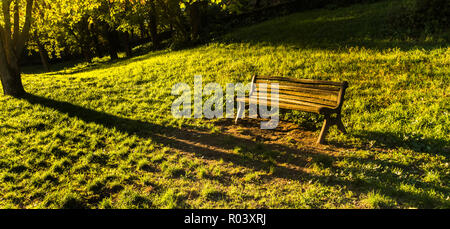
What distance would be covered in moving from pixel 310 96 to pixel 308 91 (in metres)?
0.15

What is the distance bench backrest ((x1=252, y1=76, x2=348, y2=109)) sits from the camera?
201 inches

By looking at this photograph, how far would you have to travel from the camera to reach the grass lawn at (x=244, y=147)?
3818 millimetres

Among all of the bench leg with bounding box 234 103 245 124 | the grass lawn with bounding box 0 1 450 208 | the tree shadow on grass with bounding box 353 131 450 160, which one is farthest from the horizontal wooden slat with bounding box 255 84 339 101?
the tree shadow on grass with bounding box 353 131 450 160

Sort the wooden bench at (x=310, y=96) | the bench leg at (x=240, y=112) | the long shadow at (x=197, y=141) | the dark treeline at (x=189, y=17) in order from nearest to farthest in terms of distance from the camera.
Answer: the long shadow at (x=197, y=141) → the wooden bench at (x=310, y=96) → the bench leg at (x=240, y=112) → the dark treeline at (x=189, y=17)

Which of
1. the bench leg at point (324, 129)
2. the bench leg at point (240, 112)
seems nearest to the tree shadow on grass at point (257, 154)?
the bench leg at point (324, 129)

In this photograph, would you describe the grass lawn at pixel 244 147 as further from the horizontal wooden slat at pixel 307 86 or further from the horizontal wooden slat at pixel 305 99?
the horizontal wooden slat at pixel 307 86

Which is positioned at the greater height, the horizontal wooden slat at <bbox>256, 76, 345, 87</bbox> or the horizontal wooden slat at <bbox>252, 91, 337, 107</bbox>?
the horizontal wooden slat at <bbox>256, 76, 345, 87</bbox>

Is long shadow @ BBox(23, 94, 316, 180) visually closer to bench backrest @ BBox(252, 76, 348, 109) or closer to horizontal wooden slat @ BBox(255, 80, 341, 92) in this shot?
bench backrest @ BBox(252, 76, 348, 109)

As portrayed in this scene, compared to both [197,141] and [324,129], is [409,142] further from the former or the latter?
[197,141]

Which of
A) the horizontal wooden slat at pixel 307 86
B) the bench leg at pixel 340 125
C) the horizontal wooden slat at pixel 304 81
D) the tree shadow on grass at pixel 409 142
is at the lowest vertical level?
the tree shadow on grass at pixel 409 142

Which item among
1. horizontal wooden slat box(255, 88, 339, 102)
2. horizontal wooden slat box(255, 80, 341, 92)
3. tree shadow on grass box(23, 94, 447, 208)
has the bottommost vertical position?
tree shadow on grass box(23, 94, 447, 208)

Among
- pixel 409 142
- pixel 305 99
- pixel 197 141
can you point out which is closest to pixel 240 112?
pixel 197 141

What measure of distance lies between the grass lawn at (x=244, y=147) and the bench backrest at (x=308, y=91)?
0.73 m
